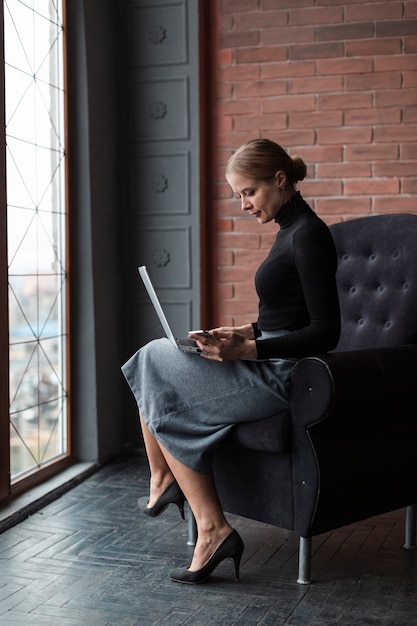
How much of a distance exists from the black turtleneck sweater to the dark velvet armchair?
0.08 m

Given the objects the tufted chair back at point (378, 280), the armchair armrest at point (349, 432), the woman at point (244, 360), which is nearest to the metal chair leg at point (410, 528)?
the armchair armrest at point (349, 432)

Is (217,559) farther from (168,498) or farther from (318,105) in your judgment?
(318,105)

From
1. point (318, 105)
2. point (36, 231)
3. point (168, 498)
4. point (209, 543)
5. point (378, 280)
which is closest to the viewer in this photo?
point (209, 543)

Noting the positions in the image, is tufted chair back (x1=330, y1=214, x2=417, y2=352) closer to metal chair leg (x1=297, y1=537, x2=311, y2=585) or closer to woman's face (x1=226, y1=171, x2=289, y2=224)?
woman's face (x1=226, y1=171, x2=289, y2=224)

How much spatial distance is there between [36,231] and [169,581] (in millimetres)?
1758

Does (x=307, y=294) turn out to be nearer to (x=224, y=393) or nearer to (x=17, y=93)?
(x=224, y=393)

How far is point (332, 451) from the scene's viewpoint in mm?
2531

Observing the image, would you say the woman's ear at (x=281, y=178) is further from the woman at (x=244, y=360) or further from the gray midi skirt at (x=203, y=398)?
the gray midi skirt at (x=203, y=398)

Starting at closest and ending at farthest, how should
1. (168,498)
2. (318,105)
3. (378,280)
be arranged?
(168,498) → (378,280) → (318,105)

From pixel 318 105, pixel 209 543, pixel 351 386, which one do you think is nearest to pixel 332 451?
pixel 351 386

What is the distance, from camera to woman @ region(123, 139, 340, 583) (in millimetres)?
2586

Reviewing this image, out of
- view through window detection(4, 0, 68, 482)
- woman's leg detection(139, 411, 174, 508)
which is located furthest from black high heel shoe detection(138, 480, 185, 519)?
view through window detection(4, 0, 68, 482)

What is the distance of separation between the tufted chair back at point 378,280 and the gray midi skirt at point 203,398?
69 centimetres

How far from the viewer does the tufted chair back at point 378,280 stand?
3.15m
